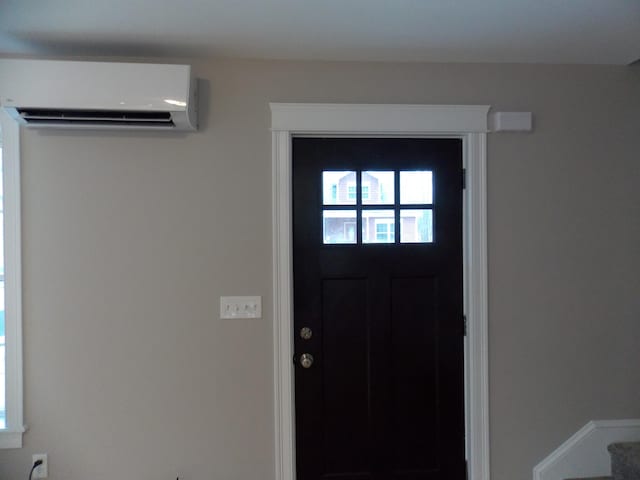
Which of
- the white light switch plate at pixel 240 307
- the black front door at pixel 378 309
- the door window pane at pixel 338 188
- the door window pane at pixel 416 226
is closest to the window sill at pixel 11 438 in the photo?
the white light switch plate at pixel 240 307

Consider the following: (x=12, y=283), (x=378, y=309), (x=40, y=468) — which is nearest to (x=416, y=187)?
(x=378, y=309)

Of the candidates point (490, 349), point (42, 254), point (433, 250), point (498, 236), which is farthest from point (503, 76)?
point (42, 254)

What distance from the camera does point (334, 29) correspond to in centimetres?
171

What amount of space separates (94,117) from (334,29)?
3.76 ft

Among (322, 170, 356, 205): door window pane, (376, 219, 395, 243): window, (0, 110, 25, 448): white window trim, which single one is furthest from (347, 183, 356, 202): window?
(0, 110, 25, 448): white window trim

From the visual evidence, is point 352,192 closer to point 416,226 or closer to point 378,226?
point 378,226

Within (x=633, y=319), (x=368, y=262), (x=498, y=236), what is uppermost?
(x=498, y=236)

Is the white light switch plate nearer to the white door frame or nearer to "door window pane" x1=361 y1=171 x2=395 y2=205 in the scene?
the white door frame

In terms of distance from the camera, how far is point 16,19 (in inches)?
63.9

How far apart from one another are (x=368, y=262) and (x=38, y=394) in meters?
1.72

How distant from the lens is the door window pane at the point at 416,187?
6.75 ft

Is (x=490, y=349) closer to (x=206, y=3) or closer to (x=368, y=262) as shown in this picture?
(x=368, y=262)

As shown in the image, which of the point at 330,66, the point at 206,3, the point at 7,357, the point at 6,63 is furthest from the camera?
the point at 330,66

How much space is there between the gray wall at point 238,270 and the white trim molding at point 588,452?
0.04 metres
